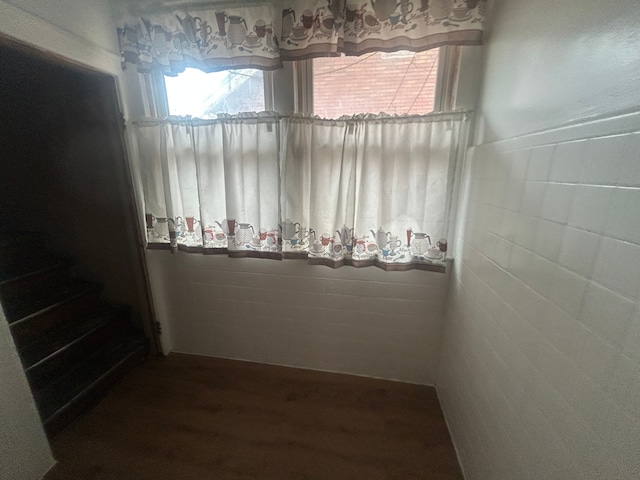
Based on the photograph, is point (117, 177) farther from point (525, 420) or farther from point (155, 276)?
point (525, 420)

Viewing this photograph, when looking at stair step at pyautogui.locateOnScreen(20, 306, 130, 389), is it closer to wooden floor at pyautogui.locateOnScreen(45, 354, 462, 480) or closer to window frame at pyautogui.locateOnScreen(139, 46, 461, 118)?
wooden floor at pyautogui.locateOnScreen(45, 354, 462, 480)

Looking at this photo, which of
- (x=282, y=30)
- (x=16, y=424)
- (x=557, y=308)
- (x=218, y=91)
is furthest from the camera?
(x=218, y=91)

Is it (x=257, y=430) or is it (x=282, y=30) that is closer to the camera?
(x=282, y=30)

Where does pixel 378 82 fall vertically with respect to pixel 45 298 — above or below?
above

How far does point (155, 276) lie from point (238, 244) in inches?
29.8

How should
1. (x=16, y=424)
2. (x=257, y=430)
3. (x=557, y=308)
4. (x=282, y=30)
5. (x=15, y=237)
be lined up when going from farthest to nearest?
(x=15, y=237) → (x=257, y=430) → (x=282, y=30) → (x=16, y=424) → (x=557, y=308)

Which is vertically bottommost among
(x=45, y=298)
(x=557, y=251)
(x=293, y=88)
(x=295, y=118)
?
(x=45, y=298)

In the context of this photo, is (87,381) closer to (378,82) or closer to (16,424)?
(16,424)

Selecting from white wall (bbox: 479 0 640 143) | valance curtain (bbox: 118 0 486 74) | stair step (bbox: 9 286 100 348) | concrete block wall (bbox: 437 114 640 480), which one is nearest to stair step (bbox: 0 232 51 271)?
stair step (bbox: 9 286 100 348)

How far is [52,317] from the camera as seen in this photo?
1.54 meters

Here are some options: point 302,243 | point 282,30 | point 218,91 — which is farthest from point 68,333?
point 282,30

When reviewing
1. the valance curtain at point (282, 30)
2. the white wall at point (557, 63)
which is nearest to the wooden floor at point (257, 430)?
the white wall at point (557, 63)

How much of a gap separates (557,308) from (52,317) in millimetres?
2469

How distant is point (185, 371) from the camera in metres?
1.78
